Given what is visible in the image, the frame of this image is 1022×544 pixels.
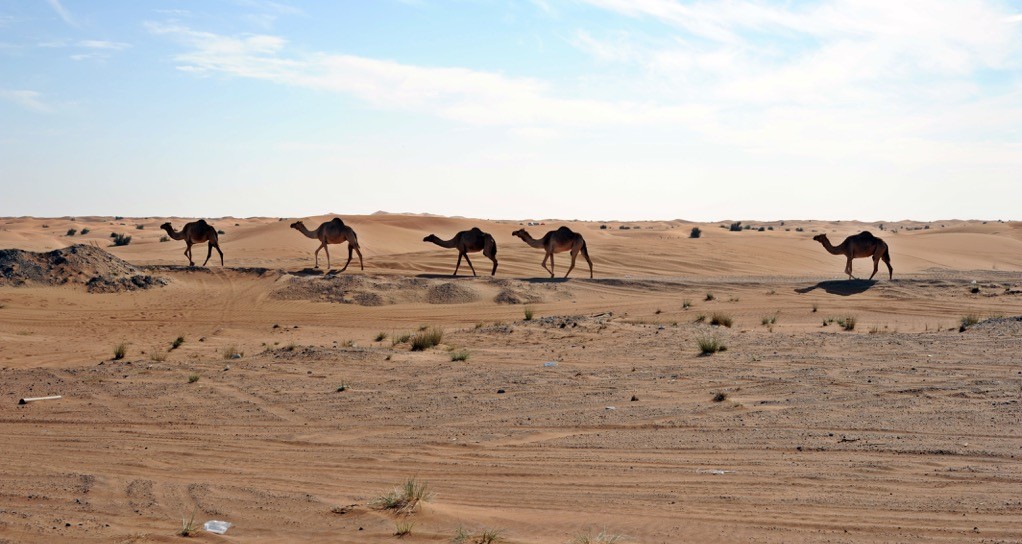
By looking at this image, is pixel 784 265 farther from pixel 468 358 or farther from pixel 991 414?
pixel 991 414

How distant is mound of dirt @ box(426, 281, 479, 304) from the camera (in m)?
25.4

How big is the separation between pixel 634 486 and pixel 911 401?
184 inches

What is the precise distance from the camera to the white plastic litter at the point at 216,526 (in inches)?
256

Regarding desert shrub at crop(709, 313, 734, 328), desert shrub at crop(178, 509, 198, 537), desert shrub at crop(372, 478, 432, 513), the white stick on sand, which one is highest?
desert shrub at crop(709, 313, 734, 328)

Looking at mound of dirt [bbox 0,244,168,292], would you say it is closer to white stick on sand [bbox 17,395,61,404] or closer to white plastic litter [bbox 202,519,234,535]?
white stick on sand [bbox 17,395,61,404]

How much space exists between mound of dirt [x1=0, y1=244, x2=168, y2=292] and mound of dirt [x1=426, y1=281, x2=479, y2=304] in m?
7.47

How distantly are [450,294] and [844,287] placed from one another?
1095 cm

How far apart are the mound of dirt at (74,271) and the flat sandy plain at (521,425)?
8.53 ft

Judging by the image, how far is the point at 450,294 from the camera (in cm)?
2569

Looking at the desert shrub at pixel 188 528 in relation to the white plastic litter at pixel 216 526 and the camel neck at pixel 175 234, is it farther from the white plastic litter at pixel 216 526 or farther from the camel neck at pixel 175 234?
the camel neck at pixel 175 234

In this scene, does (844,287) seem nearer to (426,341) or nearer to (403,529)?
(426,341)

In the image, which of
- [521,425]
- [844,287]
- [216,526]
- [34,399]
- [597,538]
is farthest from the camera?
[844,287]

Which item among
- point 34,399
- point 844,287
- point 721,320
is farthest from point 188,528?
point 844,287

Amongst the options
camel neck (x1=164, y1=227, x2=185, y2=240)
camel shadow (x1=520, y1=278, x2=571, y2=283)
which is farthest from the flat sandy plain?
camel neck (x1=164, y1=227, x2=185, y2=240)
